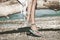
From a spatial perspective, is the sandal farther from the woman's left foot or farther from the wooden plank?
the wooden plank

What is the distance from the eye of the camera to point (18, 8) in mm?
2859

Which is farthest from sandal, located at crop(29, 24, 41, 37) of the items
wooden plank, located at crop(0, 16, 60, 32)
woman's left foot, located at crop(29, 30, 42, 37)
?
wooden plank, located at crop(0, 16, 60, 32)

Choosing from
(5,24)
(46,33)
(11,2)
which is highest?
(11,2)

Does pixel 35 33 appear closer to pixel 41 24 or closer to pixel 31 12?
pixel 41 24

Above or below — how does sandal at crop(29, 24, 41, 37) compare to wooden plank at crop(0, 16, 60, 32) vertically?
below

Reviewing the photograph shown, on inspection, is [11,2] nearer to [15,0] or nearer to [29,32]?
[15,0]

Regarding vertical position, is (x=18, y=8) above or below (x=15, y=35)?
above

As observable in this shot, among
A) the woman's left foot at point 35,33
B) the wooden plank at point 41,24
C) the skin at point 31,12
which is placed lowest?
the woman's left foot at point 35,33

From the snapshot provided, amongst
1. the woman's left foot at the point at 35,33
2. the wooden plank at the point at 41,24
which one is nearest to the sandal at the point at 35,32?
the woman's left foot at the point at 35,33

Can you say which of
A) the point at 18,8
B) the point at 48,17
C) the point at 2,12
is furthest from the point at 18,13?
the point at 48,17

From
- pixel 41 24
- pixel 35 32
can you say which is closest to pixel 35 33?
pixel 35 32

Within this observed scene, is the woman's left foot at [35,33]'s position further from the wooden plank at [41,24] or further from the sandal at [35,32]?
the wooden plank at [41,24]

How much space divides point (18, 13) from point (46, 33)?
585 mm

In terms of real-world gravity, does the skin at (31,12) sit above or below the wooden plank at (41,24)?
above
